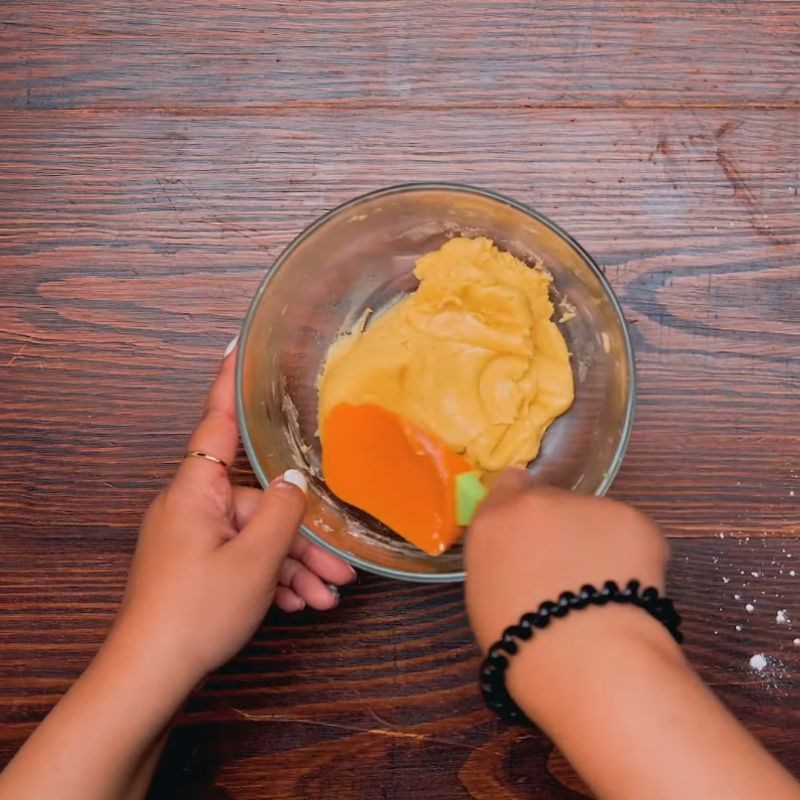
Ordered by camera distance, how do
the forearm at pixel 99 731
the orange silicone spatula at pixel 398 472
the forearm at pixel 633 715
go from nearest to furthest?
1. the forearm at pixel 633 715
2. the forearm at pixel 99 731
3. the orange silicone spatula at pixel 398 472

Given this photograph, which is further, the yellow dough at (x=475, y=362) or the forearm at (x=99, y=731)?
the yellow dough at (x=475, y=362)

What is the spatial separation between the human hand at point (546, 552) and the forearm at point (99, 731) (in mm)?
292

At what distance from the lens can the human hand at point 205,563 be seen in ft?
2.36

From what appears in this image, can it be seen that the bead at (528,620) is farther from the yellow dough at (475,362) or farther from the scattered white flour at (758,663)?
the scattered white flour at (758,663)

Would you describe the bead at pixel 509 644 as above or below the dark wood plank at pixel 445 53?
below

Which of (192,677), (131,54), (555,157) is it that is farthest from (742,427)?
(131,54)

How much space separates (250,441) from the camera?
781mm

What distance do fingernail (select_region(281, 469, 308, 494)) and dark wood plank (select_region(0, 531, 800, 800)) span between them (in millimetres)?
147

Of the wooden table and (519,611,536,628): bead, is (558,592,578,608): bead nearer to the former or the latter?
(519,611,536,628): bead

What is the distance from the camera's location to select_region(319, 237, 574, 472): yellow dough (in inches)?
31.9

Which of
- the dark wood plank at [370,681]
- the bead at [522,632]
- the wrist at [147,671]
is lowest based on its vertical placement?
the dark wood plank at [370,681]

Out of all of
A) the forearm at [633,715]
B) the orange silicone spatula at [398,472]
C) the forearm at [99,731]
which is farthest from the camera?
the orange silicone spatula at [398,472]

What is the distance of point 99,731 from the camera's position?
2.32 feet

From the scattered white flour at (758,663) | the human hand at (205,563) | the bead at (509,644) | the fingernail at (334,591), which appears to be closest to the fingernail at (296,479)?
the human hand at (205,563)
